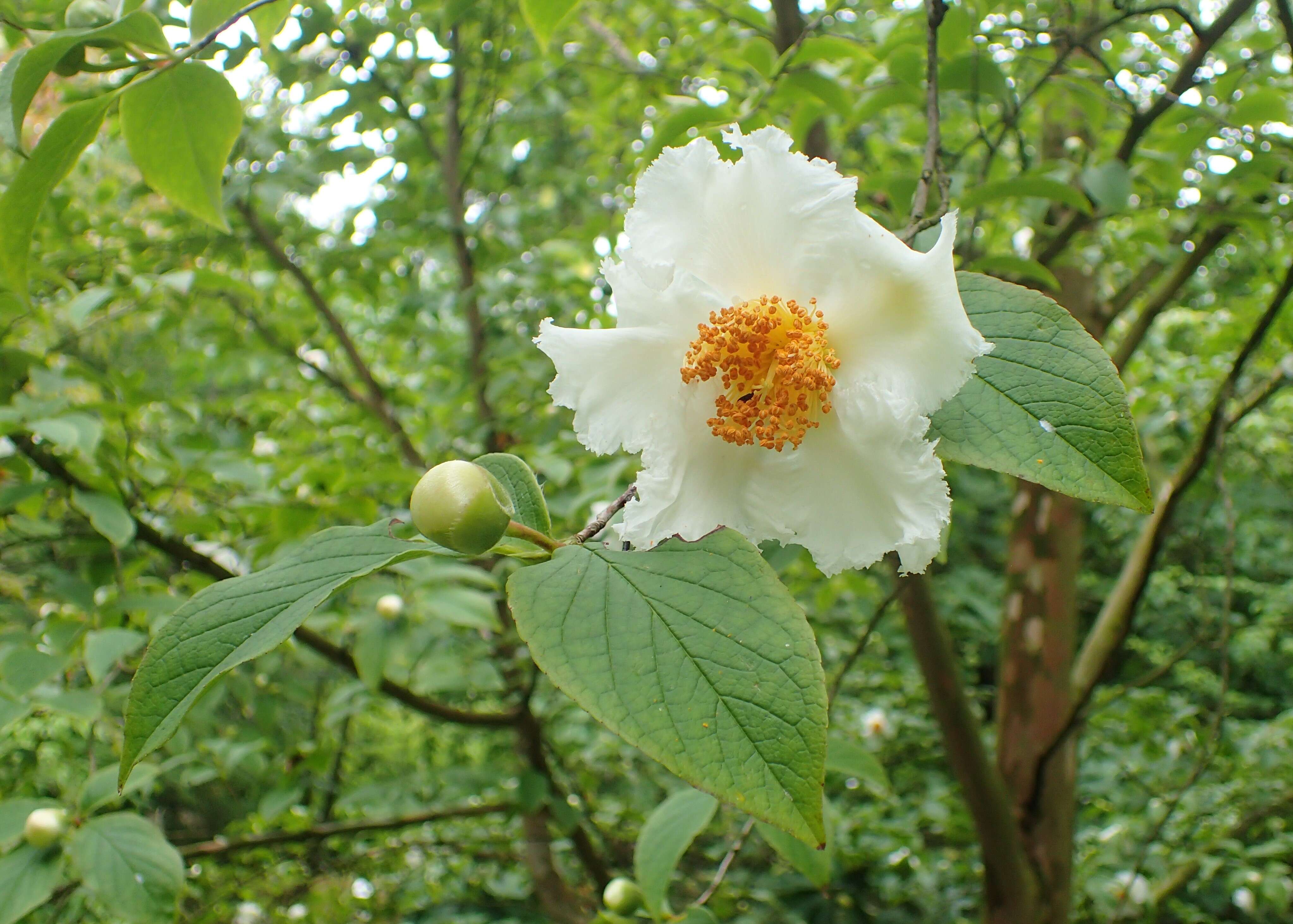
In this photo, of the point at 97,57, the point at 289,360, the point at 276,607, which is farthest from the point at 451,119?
the point at 276,607

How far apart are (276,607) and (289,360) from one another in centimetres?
238

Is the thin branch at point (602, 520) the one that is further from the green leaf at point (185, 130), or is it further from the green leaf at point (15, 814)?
the green leaf at point (15, 814)

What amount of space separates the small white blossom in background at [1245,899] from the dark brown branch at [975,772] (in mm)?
1109

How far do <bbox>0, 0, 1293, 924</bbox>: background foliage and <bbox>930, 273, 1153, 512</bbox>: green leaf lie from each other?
407 millimetres

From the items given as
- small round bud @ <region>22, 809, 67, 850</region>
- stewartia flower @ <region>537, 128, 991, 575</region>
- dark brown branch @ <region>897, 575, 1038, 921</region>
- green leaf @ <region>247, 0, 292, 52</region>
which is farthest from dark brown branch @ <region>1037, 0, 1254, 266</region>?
small round bud @ <region>22, 809, 67, 850</region>

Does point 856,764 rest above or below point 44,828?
above

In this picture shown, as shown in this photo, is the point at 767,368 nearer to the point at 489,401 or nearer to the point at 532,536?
the point at 532,536

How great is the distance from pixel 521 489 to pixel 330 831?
1.64 metres

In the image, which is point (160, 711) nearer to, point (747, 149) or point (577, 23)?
point (747, 149)

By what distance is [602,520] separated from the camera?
70 centimetres

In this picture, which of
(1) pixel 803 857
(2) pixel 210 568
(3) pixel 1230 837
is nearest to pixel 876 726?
(3) pixel 1230 837

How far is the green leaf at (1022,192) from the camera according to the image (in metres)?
1.04

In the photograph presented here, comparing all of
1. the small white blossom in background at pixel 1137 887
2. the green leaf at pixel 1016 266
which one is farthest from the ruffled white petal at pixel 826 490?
the small white blossom in background at pixel 1137 887

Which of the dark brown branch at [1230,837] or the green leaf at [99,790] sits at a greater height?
the green leaf at [99,790]
